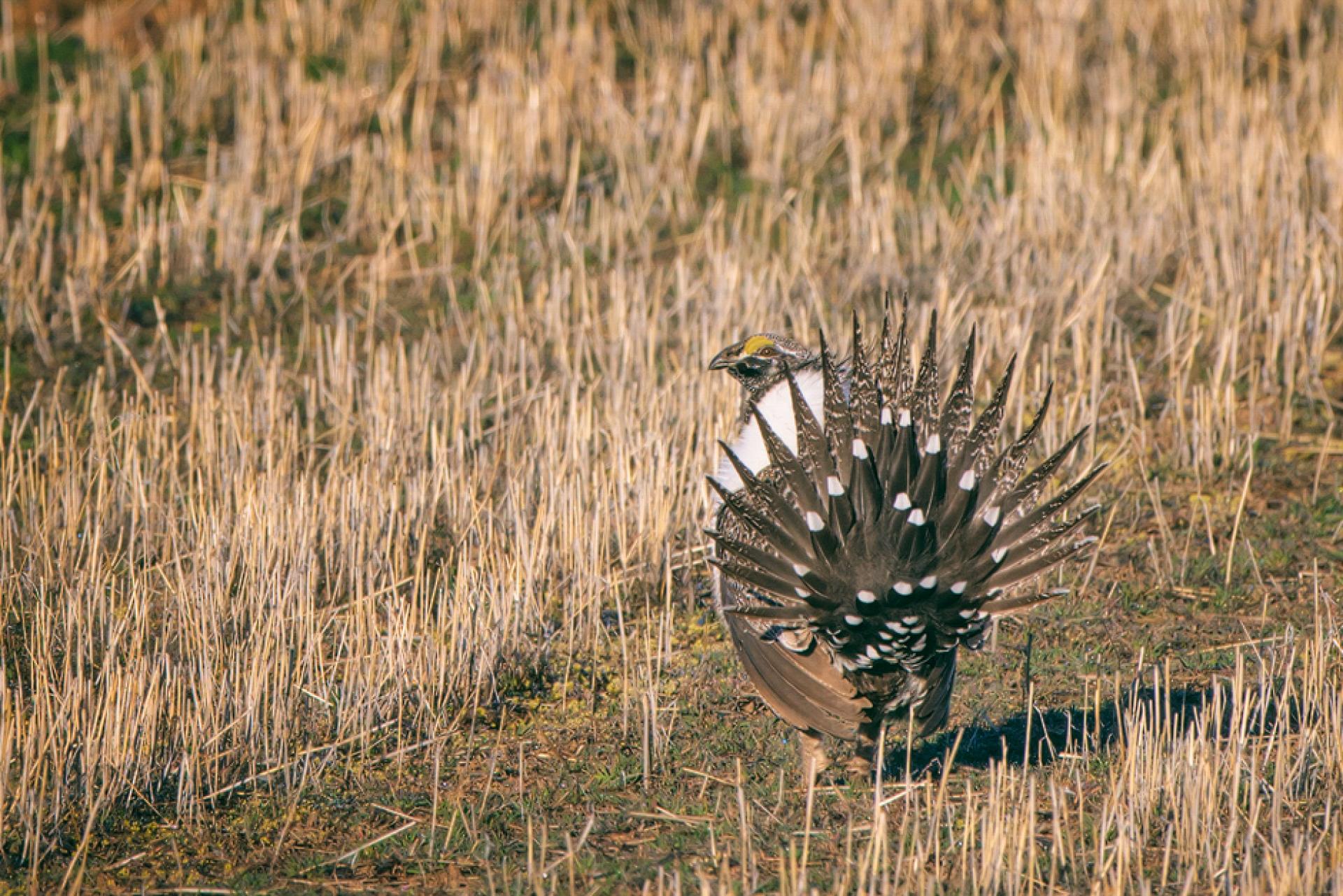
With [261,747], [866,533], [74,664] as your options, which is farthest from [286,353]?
[866,533]

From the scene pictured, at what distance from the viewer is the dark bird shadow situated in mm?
4531

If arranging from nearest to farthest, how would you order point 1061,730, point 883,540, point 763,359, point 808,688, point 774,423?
point 883,540, point 808,688, point 1061,730, point 774,423, point 763,359

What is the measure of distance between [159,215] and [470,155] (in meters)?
1.90

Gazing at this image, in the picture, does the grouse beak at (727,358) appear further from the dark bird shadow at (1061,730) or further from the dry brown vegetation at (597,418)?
the dark bird shadow at (1061,730)

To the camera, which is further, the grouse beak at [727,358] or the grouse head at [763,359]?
the grouse beak at [727,358]

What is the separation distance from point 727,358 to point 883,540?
1389mm

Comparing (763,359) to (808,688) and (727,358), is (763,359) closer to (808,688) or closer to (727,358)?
(727,358)

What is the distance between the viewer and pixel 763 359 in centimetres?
514

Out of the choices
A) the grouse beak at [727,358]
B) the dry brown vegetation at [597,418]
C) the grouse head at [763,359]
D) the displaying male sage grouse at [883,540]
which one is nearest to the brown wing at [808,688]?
the displaying male sage grouse at [883,540]

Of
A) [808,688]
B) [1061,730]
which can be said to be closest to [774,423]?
[808,688]

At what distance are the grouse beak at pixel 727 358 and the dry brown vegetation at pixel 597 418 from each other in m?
0.83

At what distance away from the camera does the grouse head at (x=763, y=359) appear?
16.7 feet

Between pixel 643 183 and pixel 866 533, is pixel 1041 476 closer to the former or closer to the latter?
pixel 866 533

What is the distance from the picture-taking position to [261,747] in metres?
4.54
